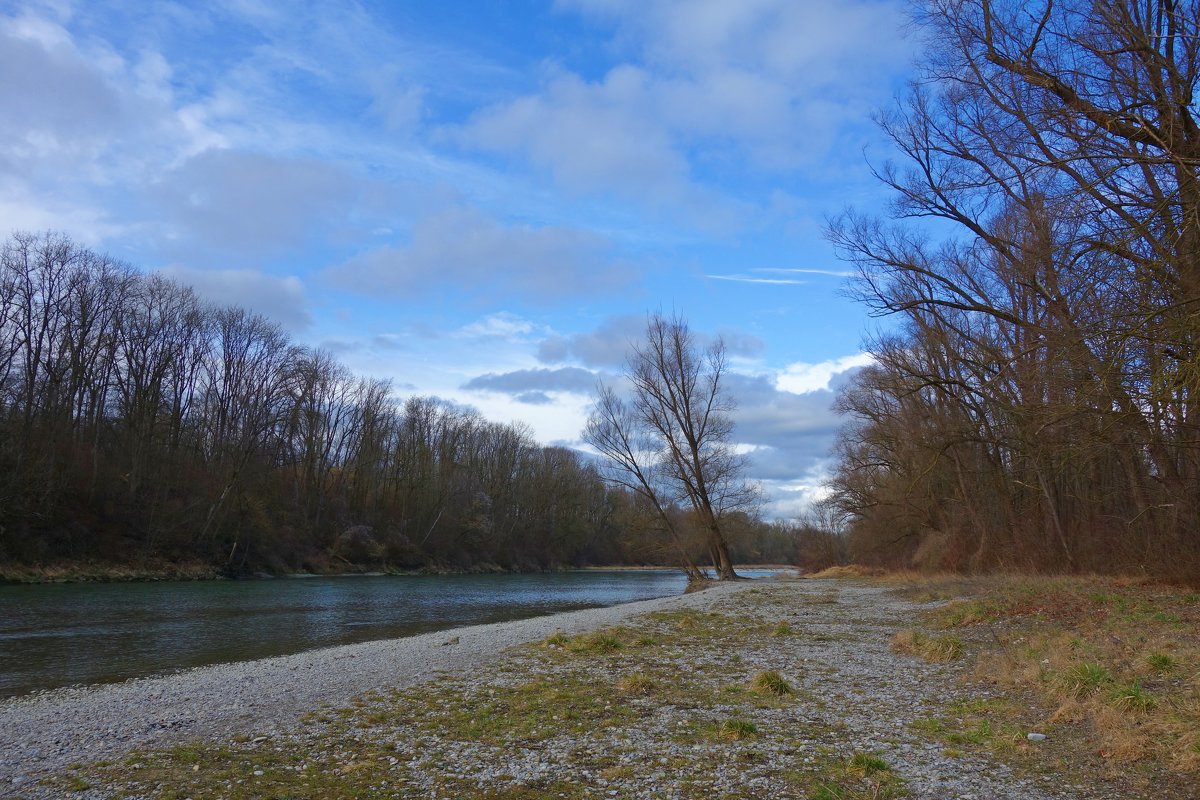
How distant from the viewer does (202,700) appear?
9.41 meters

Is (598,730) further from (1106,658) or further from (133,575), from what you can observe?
(133,575)

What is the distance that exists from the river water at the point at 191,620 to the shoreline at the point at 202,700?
1704mm

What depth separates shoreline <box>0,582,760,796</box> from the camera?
7.14m

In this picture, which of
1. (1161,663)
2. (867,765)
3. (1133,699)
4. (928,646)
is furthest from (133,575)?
(1133,699)

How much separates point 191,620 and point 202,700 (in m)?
13.8

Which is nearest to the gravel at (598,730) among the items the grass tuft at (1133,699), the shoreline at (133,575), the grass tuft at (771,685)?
the grass tuft at (771,685)

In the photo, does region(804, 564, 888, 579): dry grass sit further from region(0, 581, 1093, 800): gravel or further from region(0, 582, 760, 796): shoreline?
region(0, 582, 760, 796): shoreline

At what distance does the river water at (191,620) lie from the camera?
1380 cm

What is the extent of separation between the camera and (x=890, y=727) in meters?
6.91

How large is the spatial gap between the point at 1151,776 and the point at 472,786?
15.6 ft

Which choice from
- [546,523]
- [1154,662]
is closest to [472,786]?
[1154,662]

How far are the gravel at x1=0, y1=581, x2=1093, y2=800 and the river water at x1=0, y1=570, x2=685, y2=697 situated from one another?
254 cm

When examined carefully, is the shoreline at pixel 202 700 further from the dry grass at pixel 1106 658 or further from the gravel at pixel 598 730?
the dry grass at pixel 1106 658

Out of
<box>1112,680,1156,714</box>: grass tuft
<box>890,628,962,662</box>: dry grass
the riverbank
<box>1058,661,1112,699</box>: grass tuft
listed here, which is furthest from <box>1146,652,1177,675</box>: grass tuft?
the riverbank
